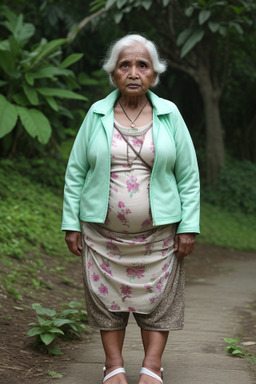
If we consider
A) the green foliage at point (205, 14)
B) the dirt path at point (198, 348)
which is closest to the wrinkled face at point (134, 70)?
the dirt path at point (198, 348)

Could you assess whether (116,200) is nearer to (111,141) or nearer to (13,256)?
(111,141)

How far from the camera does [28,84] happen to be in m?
8.09

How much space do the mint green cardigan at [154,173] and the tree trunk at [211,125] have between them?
33.4 ft

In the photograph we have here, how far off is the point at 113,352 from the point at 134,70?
1302mm

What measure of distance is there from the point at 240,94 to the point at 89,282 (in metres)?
13.3

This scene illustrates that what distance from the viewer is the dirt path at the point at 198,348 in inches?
129

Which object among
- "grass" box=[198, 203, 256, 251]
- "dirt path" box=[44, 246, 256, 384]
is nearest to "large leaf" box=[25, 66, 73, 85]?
"dirt path" box=[44, 246, 256, 384]

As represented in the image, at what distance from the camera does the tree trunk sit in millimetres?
13203

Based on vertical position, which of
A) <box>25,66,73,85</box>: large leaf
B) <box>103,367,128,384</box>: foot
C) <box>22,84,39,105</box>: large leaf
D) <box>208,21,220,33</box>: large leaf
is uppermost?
<box>208,21,220,33</box>: large leaf

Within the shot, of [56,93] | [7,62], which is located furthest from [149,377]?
[7,62]

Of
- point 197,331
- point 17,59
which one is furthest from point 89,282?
point 17,59

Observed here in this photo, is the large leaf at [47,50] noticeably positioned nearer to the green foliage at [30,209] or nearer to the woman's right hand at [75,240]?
the green foliage at [30,209]

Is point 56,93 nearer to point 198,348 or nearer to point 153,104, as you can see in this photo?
point 198,348

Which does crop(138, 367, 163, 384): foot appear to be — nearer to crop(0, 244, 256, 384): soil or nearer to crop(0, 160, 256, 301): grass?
crop(0, 244, 256, 384): soil
